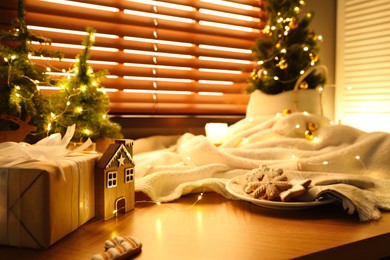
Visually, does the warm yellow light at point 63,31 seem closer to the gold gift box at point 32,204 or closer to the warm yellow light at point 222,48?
the warm yellow light at point 222,48

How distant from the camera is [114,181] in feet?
2.19

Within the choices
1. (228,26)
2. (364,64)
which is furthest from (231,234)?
(364,64)

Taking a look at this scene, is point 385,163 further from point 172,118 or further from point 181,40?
point 181,40

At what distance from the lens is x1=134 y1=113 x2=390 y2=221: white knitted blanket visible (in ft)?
2.41

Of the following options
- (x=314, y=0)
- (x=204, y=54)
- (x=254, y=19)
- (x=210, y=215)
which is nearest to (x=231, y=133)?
(x=204, y=54)

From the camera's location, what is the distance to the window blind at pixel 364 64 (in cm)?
174

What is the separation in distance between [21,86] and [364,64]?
5.35 feet

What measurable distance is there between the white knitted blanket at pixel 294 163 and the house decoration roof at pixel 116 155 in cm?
11

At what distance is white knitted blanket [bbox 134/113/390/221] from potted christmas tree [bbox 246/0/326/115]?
7.3 inches

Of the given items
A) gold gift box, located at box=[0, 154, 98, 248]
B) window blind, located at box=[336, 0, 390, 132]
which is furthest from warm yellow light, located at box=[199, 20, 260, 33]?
gold gift box, located at box=[0, 154, 98, 248]

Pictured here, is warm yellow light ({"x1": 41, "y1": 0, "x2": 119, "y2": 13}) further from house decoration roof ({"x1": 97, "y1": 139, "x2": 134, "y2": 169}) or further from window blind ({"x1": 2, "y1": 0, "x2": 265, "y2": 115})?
house decoration roof ({"x1": 97, "y1": 139, "x2": 134, "y2": 169})

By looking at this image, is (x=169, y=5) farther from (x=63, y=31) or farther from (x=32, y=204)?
(x=32, y=204)

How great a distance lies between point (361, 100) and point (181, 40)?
1019mm

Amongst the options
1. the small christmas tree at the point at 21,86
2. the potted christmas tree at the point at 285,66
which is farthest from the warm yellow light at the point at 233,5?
the small christmas tree at the point at 21,86
